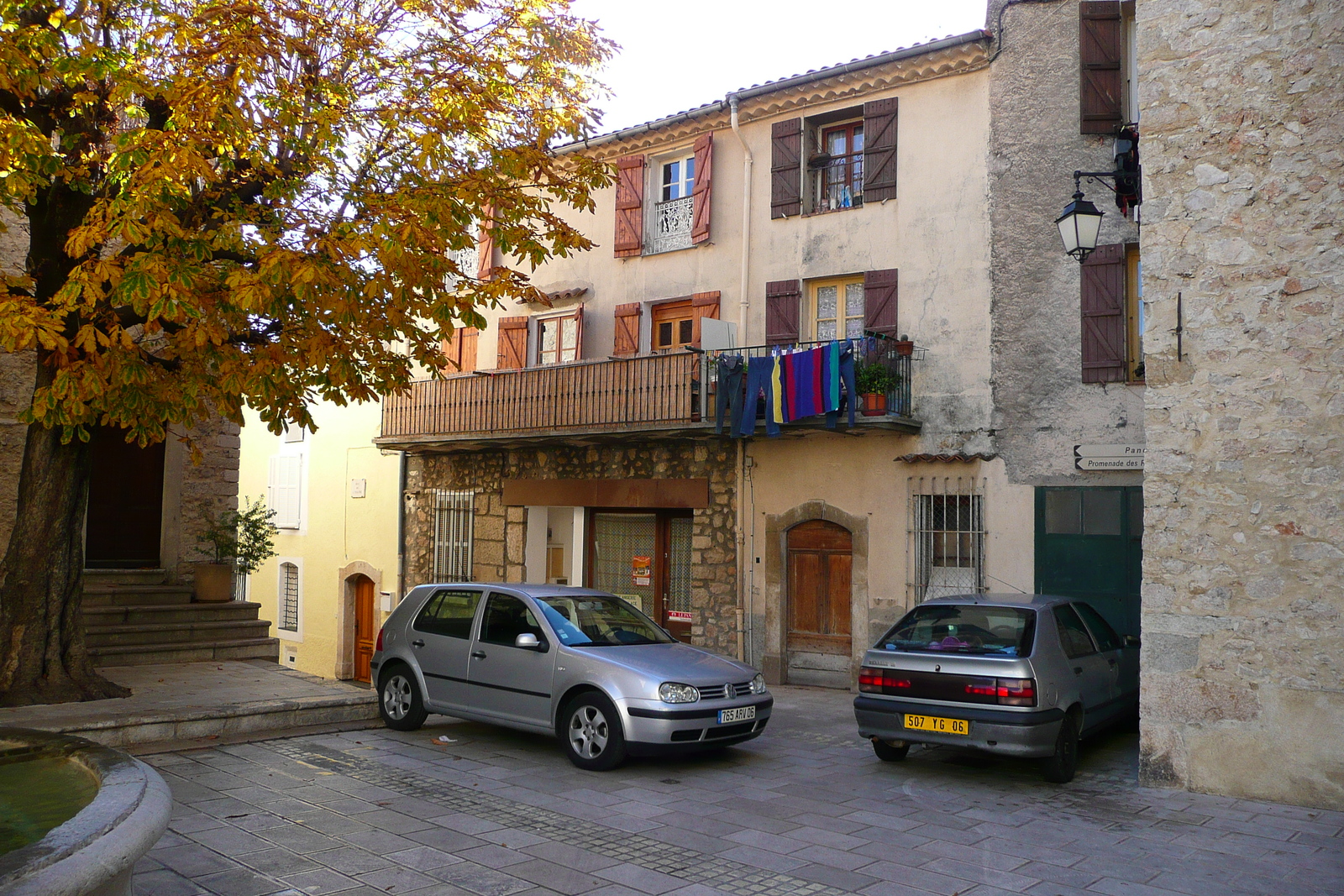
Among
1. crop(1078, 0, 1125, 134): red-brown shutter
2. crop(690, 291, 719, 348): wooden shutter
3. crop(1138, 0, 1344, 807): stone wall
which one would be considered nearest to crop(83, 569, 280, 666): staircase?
crop(690, 291, 719, 348): wooden shutter

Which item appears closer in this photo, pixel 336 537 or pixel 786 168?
pixel 786 168

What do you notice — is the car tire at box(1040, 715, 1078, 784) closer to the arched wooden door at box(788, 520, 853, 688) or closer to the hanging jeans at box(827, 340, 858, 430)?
the hanging jeans at box(827, 340, 858, 430)

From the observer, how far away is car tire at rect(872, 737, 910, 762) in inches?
353

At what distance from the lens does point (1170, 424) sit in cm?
816

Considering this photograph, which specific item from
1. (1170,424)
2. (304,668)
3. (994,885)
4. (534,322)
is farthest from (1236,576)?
(304,668)

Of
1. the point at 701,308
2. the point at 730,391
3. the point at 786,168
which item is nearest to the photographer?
the point at 730,391

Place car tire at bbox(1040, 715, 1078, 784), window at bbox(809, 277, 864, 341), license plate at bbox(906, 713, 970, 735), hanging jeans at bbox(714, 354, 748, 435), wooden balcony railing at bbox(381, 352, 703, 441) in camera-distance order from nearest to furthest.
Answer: license plate at bbox(906, 713, 970, 735), car tire at bbox(1040, 715, 1078, 784), hanging jeans at bbox(714, 354, 748, 435), window at bbox(809, 277, 864, 341), wooden balcony railing at bbox(381, 352, 703, 441)

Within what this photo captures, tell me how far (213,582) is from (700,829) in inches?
404

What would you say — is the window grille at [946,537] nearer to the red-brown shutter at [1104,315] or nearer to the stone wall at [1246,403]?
the red-brown shutter at [1104,315]

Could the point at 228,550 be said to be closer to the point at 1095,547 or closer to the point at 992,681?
the point at 992,681

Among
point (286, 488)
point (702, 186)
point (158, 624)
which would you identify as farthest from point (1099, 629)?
point (286, 488)

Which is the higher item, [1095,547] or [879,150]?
[879,150]

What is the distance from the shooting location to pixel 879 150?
15.0 m

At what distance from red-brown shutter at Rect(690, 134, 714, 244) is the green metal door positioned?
6880 millimetres
